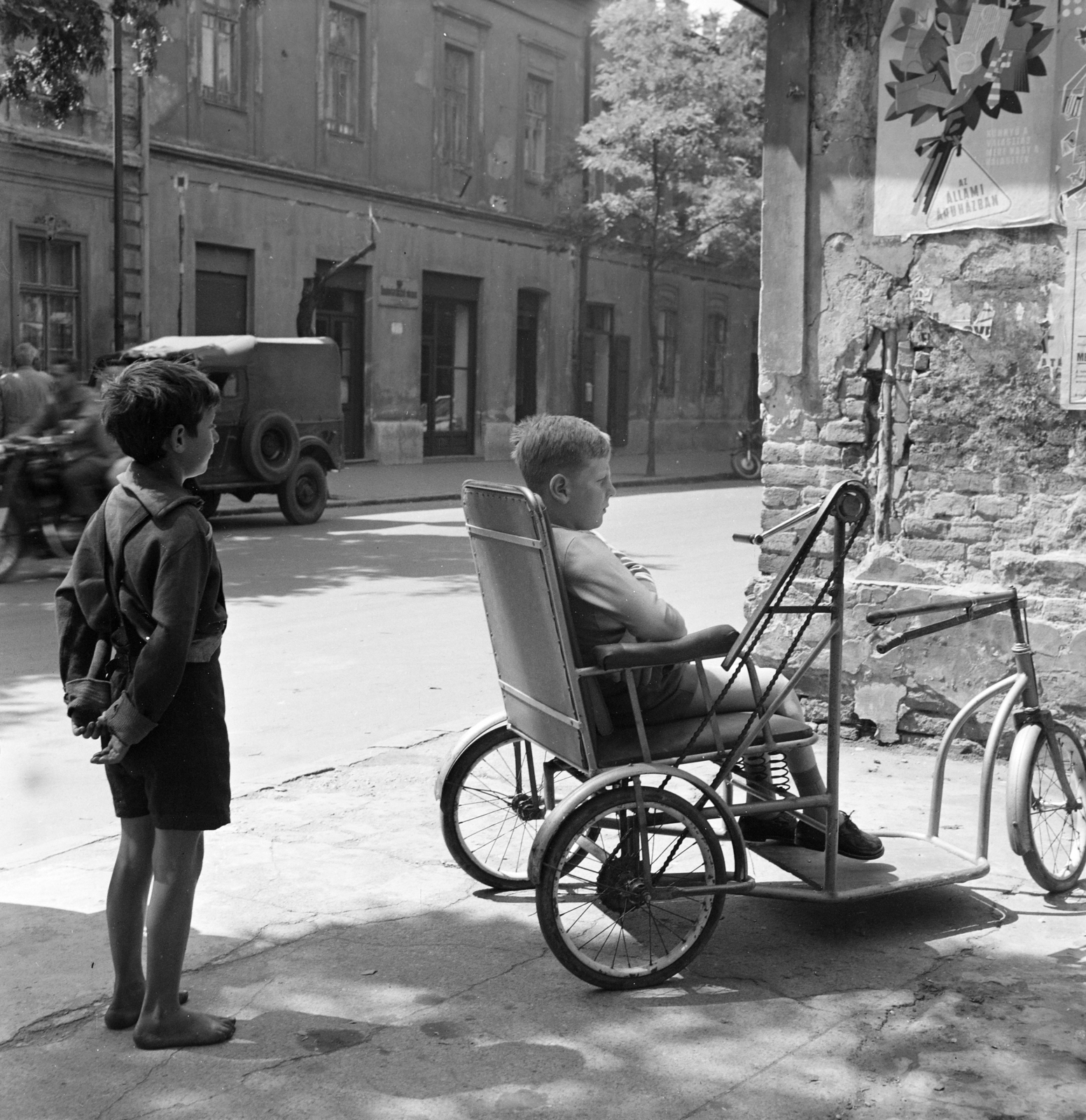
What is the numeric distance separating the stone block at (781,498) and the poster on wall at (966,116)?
44.3 inches

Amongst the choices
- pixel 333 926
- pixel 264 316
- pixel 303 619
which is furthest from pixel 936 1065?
pixel 264 316

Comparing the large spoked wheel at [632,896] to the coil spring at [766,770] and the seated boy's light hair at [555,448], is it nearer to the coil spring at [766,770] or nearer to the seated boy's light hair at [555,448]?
the coil spring at [766,770]

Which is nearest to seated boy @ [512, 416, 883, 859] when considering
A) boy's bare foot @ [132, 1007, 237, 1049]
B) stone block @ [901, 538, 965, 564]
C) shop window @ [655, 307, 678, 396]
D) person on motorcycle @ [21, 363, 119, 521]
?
boy's bare foot @ [132, 1007, 237, 1049]

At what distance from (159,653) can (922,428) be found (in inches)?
153

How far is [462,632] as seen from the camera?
376 inches

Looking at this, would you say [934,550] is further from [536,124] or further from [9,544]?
[536,124]

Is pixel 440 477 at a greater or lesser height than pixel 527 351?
lesser

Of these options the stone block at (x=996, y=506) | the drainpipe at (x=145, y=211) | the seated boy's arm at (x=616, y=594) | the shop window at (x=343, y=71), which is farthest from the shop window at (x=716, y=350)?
the seated boy's arm at (x=616, y=594)

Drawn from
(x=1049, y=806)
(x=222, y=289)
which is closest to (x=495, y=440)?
(x=222, y=289)

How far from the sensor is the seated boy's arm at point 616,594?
3.98 meters

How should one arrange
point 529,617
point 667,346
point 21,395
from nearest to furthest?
point 529,617 → point 21,395 → point 667,346

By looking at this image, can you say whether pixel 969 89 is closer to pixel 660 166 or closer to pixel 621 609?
pixel 621 609

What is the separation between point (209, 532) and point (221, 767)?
1.73 feet

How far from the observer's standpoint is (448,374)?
2905cm
